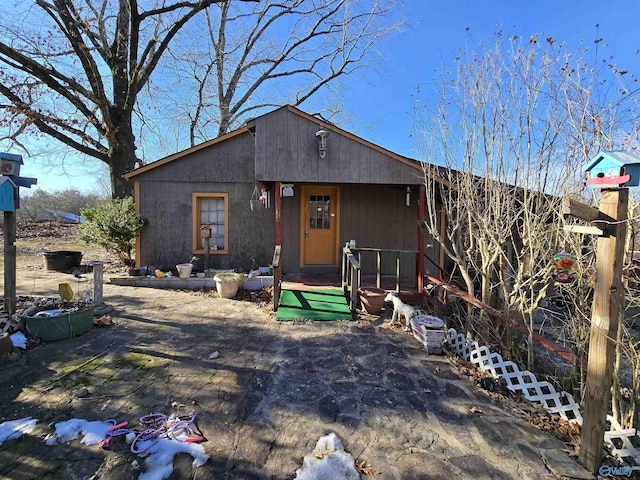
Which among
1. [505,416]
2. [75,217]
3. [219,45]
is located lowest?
[505,416]

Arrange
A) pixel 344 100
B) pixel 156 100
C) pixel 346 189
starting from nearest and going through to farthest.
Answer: pixel 346 189 < pixel 156 100 < pixel 344 100

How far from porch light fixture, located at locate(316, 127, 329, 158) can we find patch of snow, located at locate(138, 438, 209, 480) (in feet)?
17.2

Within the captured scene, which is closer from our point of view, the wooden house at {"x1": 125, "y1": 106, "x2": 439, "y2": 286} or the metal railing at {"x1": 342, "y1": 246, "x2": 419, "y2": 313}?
the metal railing at {"x1": 342, "y1": 246, "x2": 419, "y2": 313}

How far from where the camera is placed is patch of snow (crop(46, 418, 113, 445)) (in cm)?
230

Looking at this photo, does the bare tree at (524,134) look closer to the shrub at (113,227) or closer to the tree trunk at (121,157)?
the shrub at (113,227)

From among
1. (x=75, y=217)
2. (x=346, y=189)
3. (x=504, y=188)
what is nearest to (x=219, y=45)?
(x=75, y=217)

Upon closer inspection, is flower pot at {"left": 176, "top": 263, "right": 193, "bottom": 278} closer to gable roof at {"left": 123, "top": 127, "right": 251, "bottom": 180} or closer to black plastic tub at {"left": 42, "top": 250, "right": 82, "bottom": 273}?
gable roof at {"left": 123, "top": 127, "right": 251, "bottom": 180}

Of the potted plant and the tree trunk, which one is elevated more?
the tree trunk

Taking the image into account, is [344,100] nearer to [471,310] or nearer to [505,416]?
[471,310]

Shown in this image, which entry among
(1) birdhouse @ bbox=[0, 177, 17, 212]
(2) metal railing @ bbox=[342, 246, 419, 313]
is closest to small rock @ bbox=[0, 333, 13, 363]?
(1) birdhouse @ bbox=[0, 177, 17, 212]

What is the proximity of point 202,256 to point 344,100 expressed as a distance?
14914 mm

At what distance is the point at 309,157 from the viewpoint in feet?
21.2

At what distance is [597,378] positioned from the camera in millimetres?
2125

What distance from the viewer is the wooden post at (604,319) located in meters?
2.04
